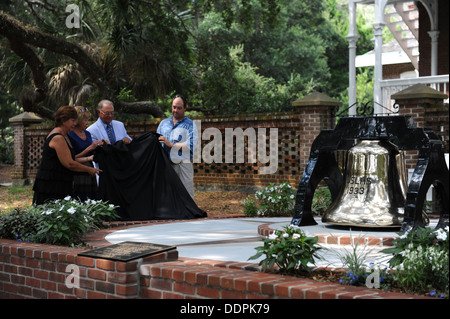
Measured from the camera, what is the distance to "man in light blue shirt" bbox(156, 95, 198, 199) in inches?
359

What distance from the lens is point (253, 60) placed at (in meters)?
36.4

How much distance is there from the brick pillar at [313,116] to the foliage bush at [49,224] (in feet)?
23.0

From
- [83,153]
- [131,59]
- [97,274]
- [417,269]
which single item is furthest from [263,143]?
[417,269]

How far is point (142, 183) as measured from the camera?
898cm

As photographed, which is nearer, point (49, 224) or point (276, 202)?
point (49, 224)

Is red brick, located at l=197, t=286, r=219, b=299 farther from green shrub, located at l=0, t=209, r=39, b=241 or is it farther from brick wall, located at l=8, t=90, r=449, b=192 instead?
brick wall, located at l=8, t=90, r=449, b=192

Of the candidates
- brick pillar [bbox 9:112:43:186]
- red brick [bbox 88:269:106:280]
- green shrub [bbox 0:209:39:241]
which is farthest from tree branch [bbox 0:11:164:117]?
red brick [bbox 88:269:106:280]

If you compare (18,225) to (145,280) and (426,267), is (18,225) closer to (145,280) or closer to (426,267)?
(145,280)

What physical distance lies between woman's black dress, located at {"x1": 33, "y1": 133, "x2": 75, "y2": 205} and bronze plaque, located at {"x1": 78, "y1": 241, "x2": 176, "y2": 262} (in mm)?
2643

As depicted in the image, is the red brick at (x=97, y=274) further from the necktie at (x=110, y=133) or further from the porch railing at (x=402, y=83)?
the porch railing at (x=402, y=83)

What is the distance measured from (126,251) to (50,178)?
292cm

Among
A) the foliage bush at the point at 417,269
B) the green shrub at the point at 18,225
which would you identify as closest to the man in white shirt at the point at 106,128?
the green shrub at the point at 18,225
